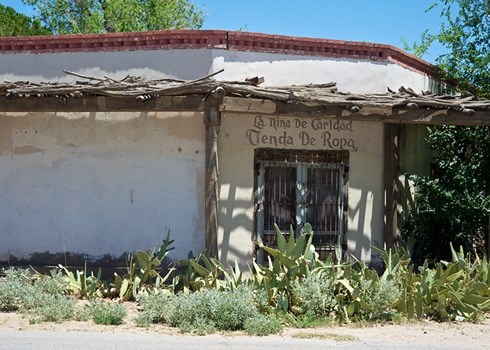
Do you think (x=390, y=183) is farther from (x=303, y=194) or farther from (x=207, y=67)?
(x=207, y=67)

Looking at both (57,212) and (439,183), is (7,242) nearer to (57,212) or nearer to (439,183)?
(57,212)

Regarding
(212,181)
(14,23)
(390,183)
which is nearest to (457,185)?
(390,183)

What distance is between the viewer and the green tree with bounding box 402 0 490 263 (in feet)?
41.4

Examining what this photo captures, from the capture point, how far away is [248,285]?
398 inches

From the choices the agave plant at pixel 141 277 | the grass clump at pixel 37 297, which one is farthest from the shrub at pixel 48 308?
the agave plant at pixel 141 277

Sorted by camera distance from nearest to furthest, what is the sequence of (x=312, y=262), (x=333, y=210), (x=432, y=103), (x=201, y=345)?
(x=201, y=345)
(x=312, y=262)
(x=432, y=103)
(x=333, y=210)

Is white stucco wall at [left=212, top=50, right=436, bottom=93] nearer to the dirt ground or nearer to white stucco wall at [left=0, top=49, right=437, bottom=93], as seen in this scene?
white stucco wall at [left=0, top=49, right=437, bottom=93]

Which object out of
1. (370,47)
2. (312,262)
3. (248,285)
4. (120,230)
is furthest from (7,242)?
(370,47)

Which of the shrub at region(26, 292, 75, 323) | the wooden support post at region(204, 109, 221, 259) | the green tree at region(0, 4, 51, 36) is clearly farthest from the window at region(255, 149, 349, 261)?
the green tree at region(0, 4, 51, 36)

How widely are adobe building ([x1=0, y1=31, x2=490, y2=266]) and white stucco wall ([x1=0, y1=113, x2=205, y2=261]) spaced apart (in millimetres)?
17

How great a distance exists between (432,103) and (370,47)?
1.89 m

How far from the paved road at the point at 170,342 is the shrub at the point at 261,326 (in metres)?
0.15

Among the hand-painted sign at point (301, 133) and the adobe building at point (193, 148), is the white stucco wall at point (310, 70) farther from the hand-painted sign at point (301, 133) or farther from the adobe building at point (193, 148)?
the hand-painted sign at point (301, 133)

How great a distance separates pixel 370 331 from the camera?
905cm
